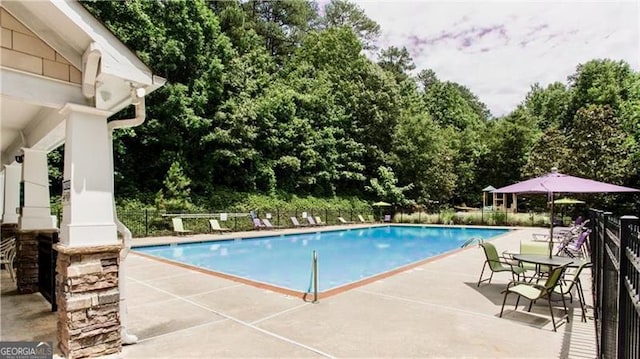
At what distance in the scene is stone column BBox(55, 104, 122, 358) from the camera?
3.49 meters

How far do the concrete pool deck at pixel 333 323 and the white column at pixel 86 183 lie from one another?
1310mm

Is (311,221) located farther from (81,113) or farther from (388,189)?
(81,113)

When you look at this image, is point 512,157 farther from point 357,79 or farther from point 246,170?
point 246,170

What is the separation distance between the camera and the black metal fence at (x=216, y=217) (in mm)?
15219

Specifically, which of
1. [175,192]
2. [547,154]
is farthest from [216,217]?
[547,154]

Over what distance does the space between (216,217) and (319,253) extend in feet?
21.2

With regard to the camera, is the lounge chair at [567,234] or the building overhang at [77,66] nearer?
Result: the building overhang at [77,66]

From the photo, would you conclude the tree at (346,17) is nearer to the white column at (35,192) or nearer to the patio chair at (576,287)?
the patio chair at (576,287)

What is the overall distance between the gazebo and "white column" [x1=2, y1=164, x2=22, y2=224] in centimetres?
546

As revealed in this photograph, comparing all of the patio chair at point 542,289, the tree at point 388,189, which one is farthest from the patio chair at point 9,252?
the tree at point 388,189

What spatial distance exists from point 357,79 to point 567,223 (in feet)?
59.1

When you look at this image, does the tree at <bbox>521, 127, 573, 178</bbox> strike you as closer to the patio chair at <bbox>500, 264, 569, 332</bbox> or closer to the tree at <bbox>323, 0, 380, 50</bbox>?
the patio chair at <bbox>500, 264, 569, 332</bbox>

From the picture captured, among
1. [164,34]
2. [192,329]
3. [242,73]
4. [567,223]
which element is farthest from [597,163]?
[164,34]

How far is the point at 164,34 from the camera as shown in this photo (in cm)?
2014
